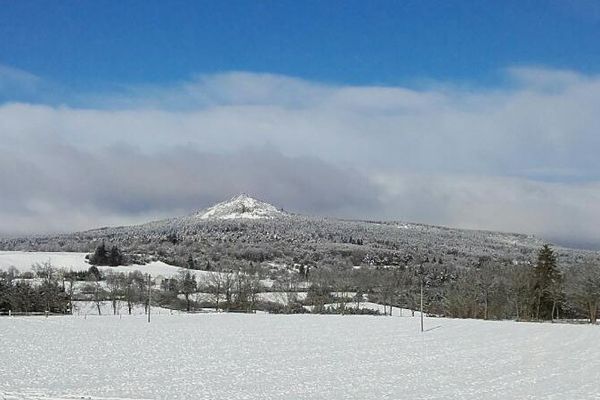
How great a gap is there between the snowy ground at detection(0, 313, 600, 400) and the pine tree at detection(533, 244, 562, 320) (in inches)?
675

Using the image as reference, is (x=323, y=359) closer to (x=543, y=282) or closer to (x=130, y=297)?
(x=543, y=282)

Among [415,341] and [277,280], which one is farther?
[277,280]

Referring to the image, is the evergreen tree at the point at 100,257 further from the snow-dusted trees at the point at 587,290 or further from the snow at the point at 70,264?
the snow-dusted trees at the point at 587,290

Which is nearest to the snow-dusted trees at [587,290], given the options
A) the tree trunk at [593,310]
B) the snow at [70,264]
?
the tree trunk at [593,310]

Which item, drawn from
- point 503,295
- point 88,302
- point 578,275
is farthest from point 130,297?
point 578,275

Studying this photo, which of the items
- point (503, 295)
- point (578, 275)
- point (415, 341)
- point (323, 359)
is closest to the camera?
point (323, 359)

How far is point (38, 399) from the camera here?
74.1ft

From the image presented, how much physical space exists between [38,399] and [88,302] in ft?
279

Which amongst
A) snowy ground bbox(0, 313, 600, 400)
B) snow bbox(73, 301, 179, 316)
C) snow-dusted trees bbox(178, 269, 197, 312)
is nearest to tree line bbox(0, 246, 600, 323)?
snow-dusted trees bbox(178, 269, 197, 312)

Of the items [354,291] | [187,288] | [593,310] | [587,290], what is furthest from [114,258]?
[593,310]

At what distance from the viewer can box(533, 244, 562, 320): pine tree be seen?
77.2 metres

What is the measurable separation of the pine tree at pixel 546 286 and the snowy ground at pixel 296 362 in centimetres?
1713

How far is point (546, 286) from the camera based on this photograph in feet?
254

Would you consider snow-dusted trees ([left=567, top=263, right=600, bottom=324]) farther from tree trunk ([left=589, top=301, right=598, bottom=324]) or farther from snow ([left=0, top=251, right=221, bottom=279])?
snow ([left=0, top=251, right=221, bottom=279])
